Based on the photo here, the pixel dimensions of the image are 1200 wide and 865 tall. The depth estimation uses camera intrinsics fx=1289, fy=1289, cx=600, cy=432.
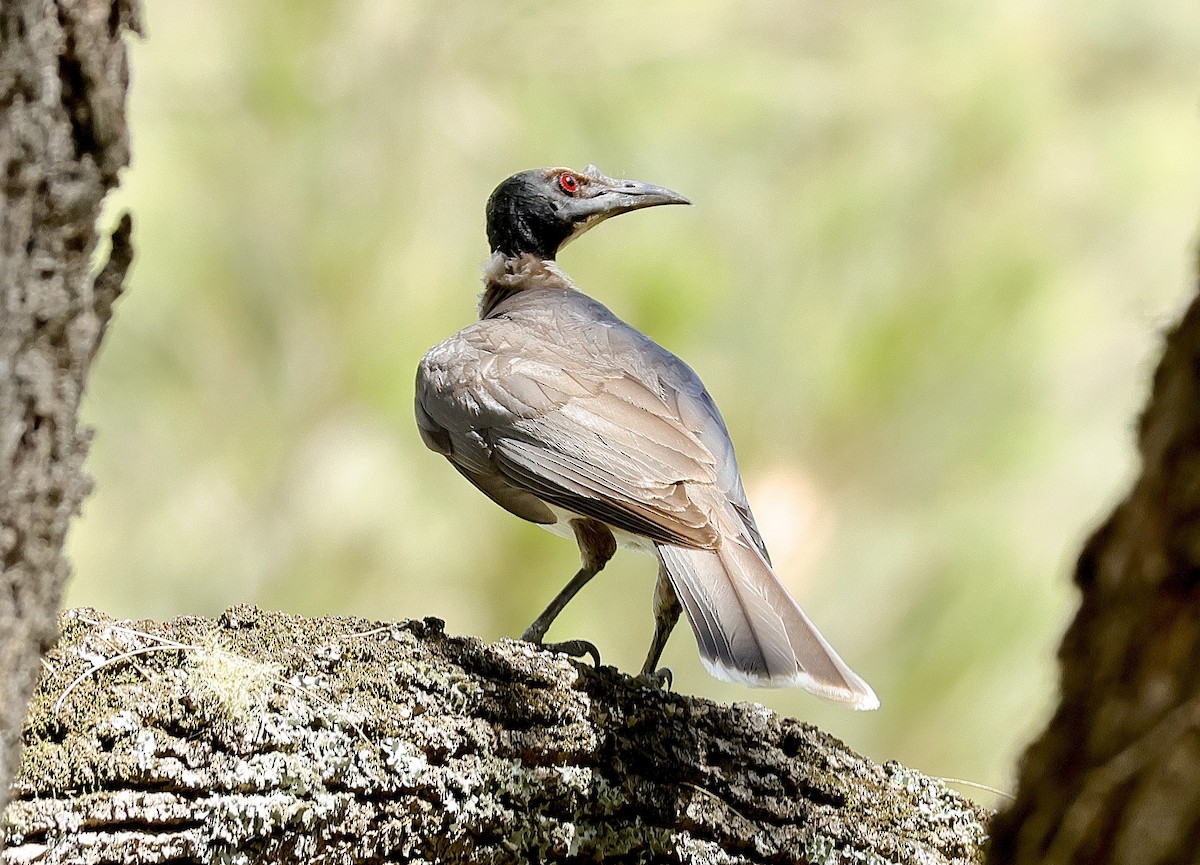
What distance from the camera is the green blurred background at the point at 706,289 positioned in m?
6.20

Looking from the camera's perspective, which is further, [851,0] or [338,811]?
[851,0]

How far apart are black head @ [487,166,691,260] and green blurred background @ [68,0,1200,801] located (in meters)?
1.49

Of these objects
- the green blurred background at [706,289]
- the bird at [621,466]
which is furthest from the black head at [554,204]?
the green blurred background at [706,289]

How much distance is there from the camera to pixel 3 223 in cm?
130

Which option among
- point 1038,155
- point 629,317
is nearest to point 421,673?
point 629,317

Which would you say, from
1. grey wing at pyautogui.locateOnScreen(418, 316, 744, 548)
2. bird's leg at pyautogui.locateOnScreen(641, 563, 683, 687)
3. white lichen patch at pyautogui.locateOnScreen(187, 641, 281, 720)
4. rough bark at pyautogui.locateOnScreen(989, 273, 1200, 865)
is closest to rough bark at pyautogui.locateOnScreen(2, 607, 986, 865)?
white lichen patch at pyautogui.locateOnScreen(187, 641, 281, 720)

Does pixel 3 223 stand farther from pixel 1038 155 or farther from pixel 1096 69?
pixel 1096 69

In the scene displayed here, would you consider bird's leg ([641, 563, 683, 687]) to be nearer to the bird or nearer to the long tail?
the bird

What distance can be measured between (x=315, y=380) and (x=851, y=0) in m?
3.87

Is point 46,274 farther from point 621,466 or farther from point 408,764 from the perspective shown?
point 621,466

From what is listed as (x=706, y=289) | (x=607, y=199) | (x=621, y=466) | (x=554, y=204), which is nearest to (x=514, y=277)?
(x=554, y=204)

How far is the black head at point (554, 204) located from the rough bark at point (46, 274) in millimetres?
3445

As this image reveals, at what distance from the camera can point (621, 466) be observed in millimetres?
3422

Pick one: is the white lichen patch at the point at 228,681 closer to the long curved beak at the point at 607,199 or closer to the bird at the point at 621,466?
the bird at the point at 621,466
